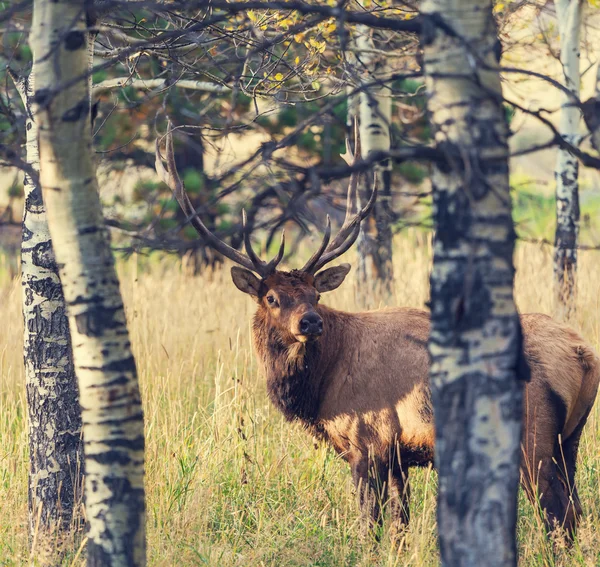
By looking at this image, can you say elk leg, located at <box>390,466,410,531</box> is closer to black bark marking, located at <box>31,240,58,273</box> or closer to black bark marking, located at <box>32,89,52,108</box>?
black bark marking, located at <box>31,240,58,273</box>

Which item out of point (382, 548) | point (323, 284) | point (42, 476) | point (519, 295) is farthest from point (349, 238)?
point (519, 295)

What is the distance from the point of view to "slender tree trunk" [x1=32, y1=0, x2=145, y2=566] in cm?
276

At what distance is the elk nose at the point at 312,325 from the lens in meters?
4.59

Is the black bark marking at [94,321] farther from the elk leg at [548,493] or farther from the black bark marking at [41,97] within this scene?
the elk leg at [548,493]

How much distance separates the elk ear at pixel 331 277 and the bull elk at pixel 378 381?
0.06ft

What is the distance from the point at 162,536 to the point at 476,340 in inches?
93.8

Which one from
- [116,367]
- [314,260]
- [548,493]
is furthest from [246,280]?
[116,367]

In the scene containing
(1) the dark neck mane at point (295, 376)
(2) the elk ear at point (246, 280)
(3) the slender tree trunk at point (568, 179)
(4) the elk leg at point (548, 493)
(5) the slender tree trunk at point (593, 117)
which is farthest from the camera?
(3) the slender tree trunk at point (568, 179)

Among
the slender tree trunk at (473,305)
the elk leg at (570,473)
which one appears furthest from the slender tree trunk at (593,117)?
the elk leg at (570,473)

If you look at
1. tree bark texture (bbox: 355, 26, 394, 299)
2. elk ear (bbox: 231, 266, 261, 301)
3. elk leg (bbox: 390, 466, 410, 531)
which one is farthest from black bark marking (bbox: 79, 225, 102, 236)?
tree bark texture (bbox: 355, 26, 394, 299)

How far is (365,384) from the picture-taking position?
4.78 metres

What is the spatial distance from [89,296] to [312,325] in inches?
76.1

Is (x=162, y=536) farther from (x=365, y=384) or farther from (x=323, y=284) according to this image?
(x=323, y=284)

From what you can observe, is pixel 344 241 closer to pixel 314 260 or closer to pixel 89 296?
pixel 314 260
